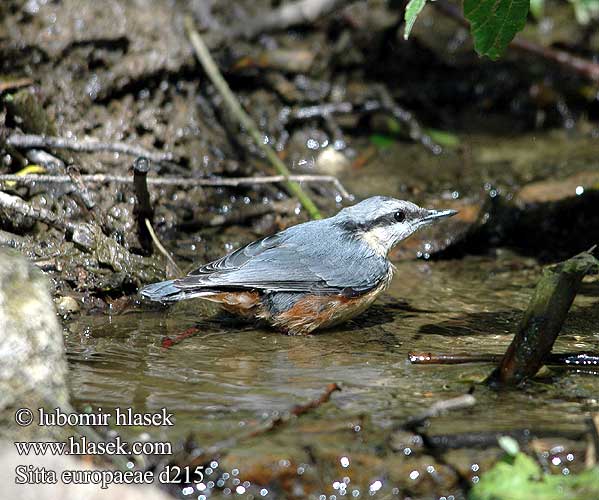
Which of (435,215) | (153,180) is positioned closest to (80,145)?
(153,180)

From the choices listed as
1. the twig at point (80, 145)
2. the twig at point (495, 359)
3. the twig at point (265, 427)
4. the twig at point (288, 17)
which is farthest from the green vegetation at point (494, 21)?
the twig at point (288, 17)

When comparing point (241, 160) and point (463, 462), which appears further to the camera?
point (241, 160)

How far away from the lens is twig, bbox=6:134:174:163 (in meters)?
5.88

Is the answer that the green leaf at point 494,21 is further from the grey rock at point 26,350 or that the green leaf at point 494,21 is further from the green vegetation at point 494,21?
the grey rock at point 26,350

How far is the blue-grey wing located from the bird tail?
74 mm

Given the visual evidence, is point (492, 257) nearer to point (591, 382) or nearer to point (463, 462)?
point (591, 382)

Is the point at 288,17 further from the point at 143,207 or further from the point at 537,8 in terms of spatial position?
the point at 143,207

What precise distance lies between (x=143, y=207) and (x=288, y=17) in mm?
2935

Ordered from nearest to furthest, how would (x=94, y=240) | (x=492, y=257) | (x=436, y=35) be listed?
(x=94, y=240)
(x=492, y=257)
(x=436, y=35)

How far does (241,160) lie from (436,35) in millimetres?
2644

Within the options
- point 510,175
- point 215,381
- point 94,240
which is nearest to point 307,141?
point 510,175

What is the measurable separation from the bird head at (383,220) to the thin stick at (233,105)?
71cm

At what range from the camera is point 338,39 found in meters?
8.27

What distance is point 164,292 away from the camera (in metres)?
5.01
